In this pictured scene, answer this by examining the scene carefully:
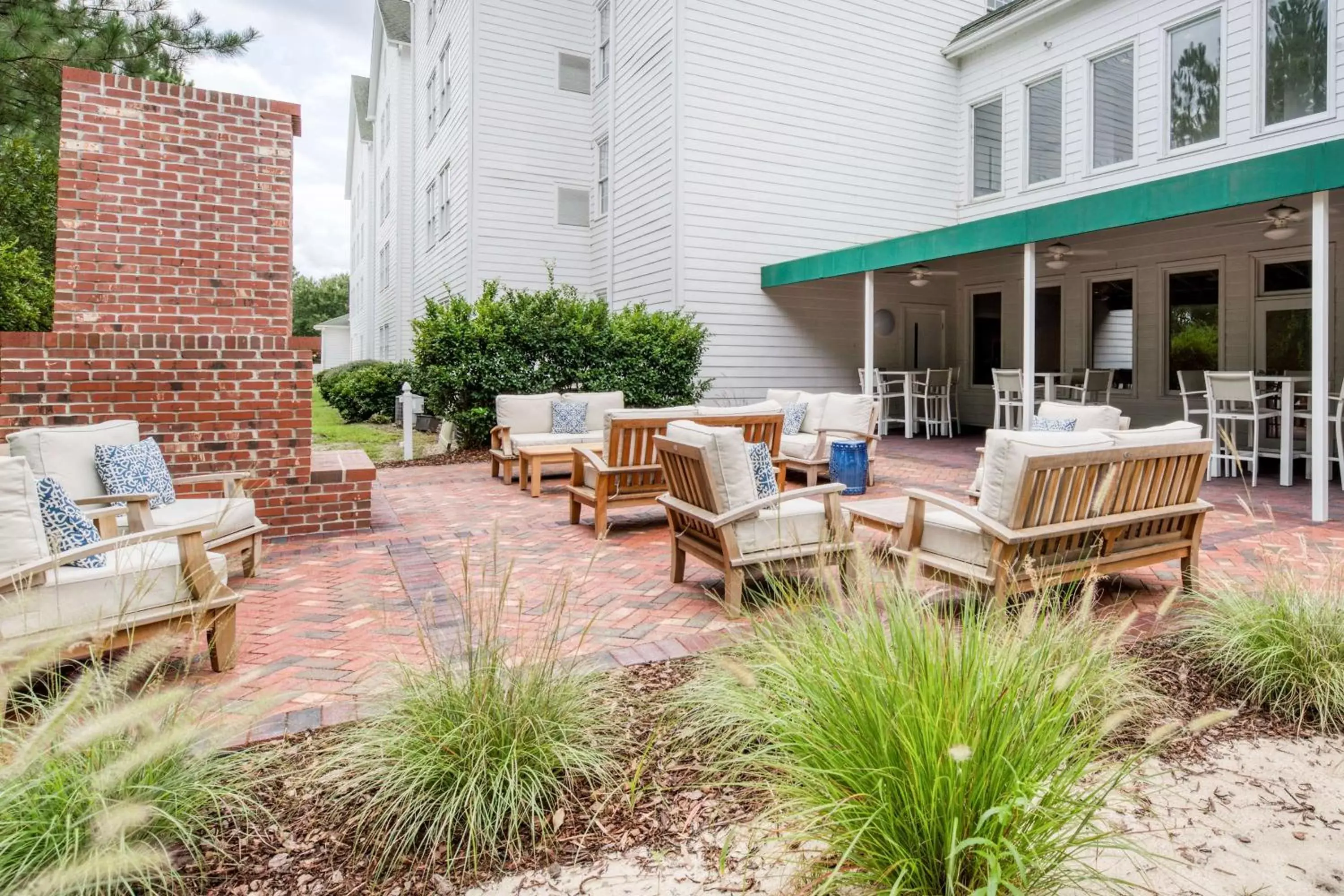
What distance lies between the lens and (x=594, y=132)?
13828mm

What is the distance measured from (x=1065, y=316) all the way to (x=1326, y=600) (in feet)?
34.5

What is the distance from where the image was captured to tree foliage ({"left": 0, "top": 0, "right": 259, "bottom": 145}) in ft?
24.2

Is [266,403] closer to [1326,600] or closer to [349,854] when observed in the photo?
[349,854]

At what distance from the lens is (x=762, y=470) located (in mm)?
4422

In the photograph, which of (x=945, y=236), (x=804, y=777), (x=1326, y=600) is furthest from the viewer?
(x=945, y=236)

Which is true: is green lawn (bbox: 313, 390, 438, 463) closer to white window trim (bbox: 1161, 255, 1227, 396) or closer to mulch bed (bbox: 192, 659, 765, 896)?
mulch bed (bbox: 192, 659, 765, 896)

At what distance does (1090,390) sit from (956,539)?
28.2 feet

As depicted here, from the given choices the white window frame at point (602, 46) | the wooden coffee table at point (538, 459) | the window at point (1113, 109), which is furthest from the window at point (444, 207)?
the window at point (1113, 109)

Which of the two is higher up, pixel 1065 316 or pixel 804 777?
pixel 1065 316

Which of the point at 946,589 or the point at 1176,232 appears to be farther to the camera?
the point at 1176,232

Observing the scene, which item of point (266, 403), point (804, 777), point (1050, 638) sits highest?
point (266, 403)

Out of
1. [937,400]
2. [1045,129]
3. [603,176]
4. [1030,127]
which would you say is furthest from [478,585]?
[1030,127]

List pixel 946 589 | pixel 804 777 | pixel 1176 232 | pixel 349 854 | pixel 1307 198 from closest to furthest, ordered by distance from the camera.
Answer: pixel 804 777
pixel 349 854
pixel 946 589
pixel 1307 198
pixel 1176 232

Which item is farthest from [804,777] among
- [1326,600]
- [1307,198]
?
[1307,198]
